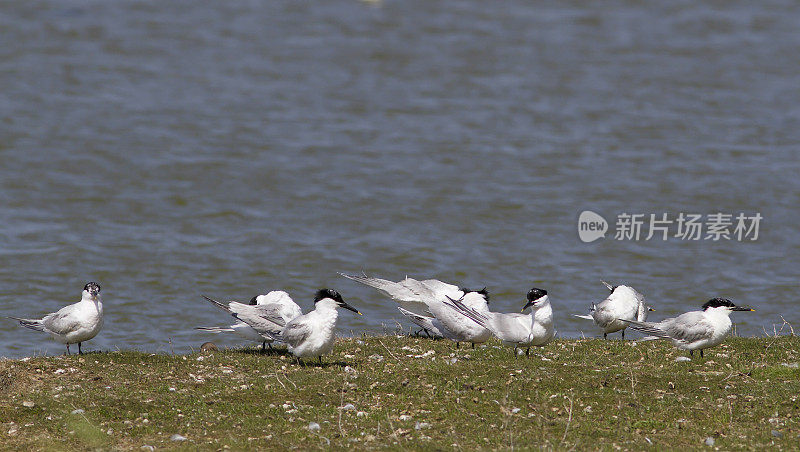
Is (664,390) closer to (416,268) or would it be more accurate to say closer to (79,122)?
(416,268)

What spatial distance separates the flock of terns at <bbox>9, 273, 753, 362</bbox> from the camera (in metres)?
14.6

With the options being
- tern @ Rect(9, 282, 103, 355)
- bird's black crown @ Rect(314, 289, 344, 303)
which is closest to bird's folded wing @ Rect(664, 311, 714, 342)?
bird's black crown @ Rect(314, 289, 344, 303)

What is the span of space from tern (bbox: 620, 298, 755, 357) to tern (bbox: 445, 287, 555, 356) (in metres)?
1.79

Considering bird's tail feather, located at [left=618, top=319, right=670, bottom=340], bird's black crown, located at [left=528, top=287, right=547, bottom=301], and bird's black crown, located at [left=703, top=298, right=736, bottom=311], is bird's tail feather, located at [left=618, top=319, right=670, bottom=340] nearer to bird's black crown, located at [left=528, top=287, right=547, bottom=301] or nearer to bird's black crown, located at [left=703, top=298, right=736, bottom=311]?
bird's black crown, located at [left=703, top=298, right=736, bottom=311]

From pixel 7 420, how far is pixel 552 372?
272 inches

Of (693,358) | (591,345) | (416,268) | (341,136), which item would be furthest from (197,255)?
(693,358)

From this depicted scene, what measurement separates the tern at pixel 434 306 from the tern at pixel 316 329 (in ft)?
7.10

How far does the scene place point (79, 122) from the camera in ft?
127

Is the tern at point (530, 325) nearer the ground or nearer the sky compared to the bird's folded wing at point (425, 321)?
nearer the sky

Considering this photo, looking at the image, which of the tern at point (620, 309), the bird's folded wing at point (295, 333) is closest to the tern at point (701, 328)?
the tern at point (620, 309)

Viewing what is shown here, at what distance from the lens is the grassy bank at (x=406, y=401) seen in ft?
39.0

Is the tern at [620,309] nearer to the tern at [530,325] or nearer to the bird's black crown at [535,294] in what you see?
the tern at [530,325]

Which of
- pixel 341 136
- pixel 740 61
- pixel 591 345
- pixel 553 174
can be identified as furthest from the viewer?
pixel 740 61

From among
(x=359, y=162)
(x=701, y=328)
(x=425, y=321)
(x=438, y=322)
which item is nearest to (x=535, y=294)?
(x=438, y=322)
